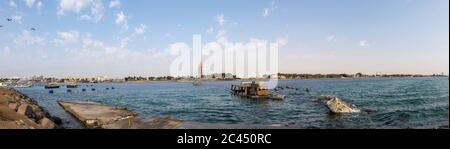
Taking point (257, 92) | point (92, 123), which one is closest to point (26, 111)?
point (92, 123)

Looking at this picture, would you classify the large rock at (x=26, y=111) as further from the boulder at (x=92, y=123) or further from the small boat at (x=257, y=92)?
the small boat at (x=257, y=92)

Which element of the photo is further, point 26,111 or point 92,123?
point 26,111

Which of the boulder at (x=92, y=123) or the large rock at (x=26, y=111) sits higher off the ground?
the large rock at (x=26, y=111)

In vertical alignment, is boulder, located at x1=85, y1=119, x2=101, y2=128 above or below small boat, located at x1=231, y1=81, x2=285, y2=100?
below

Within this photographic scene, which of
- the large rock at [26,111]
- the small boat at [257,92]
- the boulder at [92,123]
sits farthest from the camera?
the small boat at [257,92]

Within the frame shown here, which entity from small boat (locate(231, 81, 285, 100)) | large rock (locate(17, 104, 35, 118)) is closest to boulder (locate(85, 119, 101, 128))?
large rock (locate(17, 104, 35, 118))

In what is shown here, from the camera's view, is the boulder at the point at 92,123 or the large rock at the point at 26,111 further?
the large rock at the point at 26,111

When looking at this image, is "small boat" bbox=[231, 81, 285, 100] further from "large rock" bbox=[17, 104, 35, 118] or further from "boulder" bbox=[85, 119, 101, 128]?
"large rock" bbox=[17, 104, 35, 118]

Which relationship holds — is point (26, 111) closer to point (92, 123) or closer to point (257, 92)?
point (92, 123)

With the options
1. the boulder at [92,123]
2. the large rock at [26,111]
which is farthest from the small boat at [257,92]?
the large rock at [26,111]
